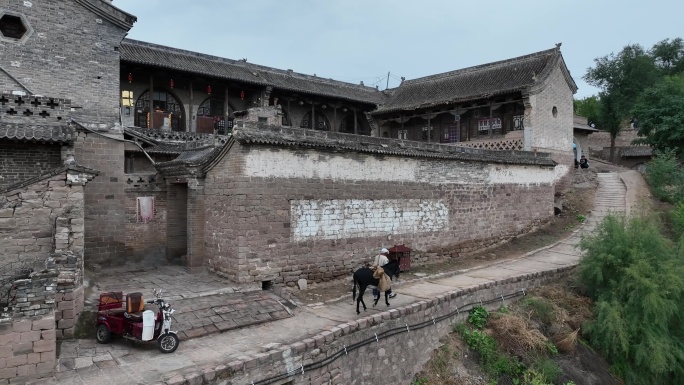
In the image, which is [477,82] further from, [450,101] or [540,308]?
[540,308]

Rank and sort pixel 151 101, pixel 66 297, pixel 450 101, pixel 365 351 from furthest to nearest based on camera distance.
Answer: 1. pixel 450 101
2. pixel 151 101
3. pixel 365 351
4. pixel 66 297

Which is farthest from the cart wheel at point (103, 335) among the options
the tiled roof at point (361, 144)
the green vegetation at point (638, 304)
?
the green vegetation at point (638, 304)

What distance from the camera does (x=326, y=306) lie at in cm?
955

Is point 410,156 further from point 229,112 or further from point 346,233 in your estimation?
point 229,112

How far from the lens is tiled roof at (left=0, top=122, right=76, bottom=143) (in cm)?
1002

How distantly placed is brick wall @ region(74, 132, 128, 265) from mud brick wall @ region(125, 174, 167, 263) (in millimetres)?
154

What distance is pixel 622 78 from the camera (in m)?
28.9

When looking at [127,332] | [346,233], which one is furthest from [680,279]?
[127,332]

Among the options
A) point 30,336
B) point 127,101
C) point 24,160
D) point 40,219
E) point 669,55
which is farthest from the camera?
point 669,55

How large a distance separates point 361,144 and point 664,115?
18254 mm

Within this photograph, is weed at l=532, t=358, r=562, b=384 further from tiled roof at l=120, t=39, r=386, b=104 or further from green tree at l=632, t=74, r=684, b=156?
green tree at l=632, t=74, r=684, b=156

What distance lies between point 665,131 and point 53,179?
2458 centimetres

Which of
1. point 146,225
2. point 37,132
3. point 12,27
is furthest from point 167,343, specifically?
point 12,27

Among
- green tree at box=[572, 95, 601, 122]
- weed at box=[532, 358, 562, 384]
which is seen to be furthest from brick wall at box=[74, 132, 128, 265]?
→ green tree at box=[572, 95, 601, 122]
